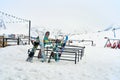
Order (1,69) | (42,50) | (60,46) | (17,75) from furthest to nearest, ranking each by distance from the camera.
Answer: (60,46)
(42,50)
(1,69)
(17,75)

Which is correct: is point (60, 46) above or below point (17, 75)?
above

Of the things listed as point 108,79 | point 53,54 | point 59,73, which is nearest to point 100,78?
point 108,79

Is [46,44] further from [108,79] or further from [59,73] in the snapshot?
[108,79]

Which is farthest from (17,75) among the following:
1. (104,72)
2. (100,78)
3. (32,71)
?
(104,72)

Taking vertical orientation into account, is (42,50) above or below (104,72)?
above

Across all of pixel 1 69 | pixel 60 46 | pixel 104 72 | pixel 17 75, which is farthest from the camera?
pixel 60 46

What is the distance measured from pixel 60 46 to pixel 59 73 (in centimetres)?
444

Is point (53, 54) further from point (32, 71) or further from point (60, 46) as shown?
point (32, 71)

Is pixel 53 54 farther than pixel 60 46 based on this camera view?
No

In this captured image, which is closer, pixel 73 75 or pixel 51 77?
A: pixel 51 77

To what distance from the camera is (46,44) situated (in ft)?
35.2

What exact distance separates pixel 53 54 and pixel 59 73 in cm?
352

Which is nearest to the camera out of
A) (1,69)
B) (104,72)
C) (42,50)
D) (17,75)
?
(17,75)

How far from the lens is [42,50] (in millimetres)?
10367
